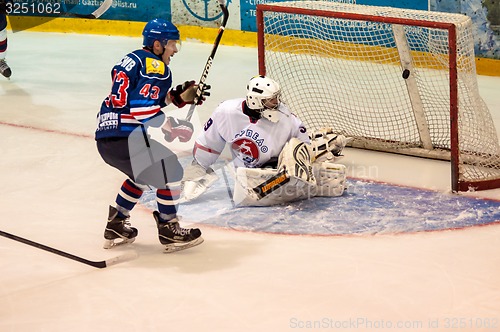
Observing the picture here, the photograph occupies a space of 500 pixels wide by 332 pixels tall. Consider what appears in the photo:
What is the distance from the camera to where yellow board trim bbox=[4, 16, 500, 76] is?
963cm

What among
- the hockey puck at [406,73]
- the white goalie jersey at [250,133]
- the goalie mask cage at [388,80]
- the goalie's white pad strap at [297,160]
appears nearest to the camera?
the goalie's white pad strap at [297,160]

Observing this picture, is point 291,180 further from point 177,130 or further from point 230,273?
point 230,273

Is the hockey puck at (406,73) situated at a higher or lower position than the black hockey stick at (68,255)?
higher

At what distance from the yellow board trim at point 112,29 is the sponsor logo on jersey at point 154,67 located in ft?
16.6

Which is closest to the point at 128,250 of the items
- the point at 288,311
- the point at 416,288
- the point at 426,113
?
the point at 288,311

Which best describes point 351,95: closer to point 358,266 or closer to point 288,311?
point 358,266

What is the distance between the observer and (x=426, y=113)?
643cm

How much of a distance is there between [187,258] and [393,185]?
1.60m

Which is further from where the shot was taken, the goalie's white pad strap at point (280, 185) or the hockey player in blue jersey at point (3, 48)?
the hockey player in blue jersey at point (3, 48)

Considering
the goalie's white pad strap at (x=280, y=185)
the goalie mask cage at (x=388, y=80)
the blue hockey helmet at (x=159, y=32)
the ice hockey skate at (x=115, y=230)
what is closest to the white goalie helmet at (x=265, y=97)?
the goalie's white pad strap at (x=280, y=185)

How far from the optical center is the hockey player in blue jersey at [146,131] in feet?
14.6

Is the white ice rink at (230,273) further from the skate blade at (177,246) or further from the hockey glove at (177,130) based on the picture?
the hockey glove at (177,130)

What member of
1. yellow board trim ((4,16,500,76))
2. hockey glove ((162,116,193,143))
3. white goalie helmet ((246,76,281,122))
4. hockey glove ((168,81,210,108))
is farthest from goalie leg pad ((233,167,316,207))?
yellow board trim ((4,16,500,76))

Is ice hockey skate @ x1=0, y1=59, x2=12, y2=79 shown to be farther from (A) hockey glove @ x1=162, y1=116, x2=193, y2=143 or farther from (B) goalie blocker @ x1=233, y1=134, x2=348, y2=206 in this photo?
(A) hockey glove @ x1=162, y1=116, x2=193, y2=143
